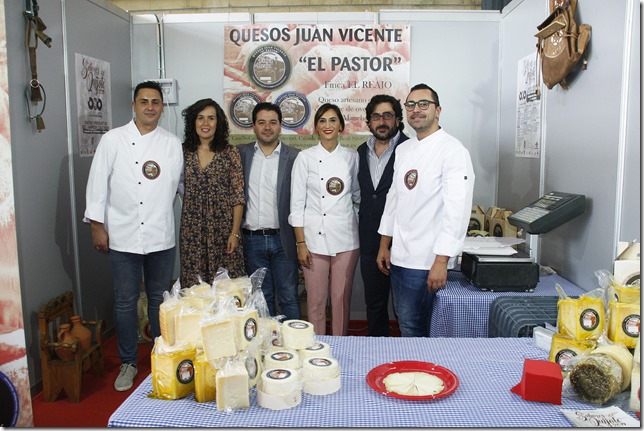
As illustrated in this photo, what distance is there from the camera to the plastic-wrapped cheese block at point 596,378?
1.29 metres

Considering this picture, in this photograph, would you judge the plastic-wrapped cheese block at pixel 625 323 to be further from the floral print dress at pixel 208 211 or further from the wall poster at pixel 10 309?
the wall poster at pixel 10 309

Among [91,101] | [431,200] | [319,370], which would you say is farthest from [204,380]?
[91,101]

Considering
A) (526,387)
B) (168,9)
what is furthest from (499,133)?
(168,9)

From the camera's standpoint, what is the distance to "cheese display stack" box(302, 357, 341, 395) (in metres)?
1.38

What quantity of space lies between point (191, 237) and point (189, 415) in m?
1.74

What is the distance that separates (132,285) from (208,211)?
570mm

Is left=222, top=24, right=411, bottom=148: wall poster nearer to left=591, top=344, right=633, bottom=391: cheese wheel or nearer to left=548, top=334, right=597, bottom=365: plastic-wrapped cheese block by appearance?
left=548, top=334, right=597, bottom=365: plastic-wrapped cheese block

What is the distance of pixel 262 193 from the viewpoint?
9.87ft

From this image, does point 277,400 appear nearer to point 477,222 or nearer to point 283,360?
point 283,360

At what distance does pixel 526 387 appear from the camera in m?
1.34

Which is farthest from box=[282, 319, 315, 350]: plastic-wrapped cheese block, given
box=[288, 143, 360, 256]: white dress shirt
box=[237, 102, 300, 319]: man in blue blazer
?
box=[237, 102, 300, 319]: man in blue blazer

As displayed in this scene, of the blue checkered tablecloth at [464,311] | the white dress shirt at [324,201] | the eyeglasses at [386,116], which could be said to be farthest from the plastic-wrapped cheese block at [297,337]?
the eyeglasses at [386,116]

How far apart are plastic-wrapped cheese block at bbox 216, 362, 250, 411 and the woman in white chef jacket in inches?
64.2

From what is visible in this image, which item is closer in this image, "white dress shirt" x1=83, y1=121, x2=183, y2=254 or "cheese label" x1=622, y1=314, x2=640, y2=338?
"cheese label" x1=622, y1=314, x2=640, y2=338
